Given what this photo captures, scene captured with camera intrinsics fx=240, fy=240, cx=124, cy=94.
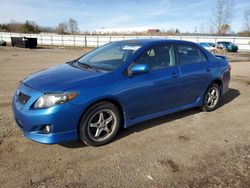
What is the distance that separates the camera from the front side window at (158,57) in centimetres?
407

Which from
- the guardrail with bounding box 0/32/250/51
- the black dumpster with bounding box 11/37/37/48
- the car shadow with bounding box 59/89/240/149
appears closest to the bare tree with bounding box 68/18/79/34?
the guardrail with bounding box 0/32/250/51

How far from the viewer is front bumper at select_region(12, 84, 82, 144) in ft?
10.2

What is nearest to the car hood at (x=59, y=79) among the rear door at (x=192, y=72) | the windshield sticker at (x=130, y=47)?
the windshield sticker at (x=130, y=47)

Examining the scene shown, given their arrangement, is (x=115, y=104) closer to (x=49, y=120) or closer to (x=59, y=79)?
(x=59, y=79)

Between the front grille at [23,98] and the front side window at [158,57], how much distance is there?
1749mm

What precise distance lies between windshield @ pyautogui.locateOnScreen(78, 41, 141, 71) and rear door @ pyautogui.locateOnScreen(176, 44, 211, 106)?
101 centimetres

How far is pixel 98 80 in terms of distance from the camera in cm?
347

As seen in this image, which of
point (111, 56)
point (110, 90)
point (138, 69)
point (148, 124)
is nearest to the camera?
point (110, 90)

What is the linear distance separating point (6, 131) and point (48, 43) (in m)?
51.1

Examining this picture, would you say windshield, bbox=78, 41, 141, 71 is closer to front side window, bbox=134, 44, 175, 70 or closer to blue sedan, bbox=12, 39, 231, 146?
blue sedan, bbox=12, 39, 231, 146

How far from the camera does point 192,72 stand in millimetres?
4703

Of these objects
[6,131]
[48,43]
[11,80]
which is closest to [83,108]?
[6,131]

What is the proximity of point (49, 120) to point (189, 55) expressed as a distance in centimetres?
308

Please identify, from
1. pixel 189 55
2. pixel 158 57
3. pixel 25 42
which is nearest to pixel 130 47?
pixel 158 57
